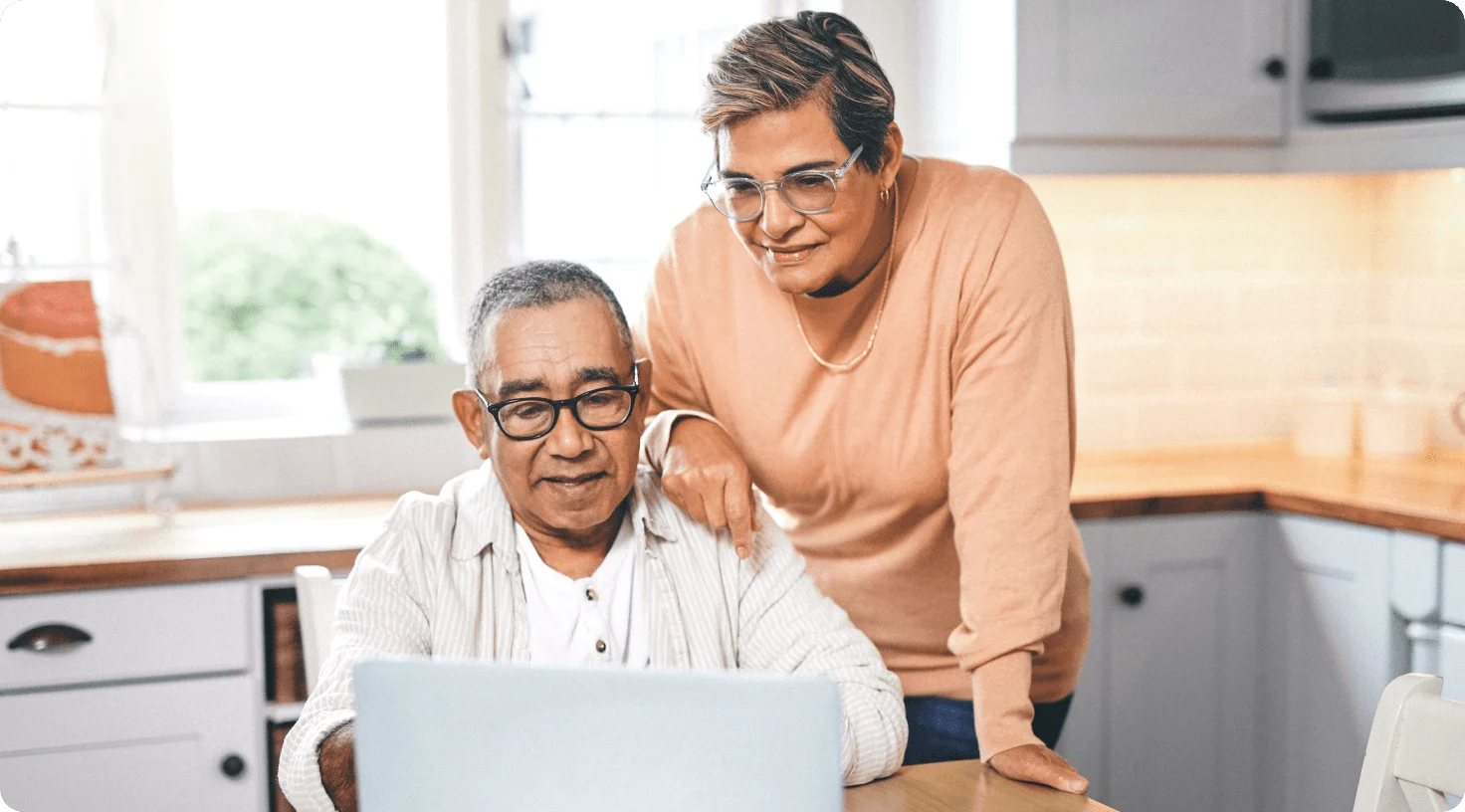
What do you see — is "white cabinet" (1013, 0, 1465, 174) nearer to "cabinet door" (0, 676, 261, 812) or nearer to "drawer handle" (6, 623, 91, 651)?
"cabinet door" (0, 676, 261, 812)

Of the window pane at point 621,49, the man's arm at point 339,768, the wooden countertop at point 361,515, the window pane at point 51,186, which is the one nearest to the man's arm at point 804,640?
the man's arm at point 339,768

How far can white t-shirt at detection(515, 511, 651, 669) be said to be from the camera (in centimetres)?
160

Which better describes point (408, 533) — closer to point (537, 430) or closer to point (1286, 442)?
point (537, 430)

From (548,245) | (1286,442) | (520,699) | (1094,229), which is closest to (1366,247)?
(1286,442)

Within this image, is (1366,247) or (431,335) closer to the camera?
(431,335)

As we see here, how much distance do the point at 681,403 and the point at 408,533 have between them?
440mm

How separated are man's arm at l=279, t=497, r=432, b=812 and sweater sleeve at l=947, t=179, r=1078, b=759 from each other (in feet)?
1.86

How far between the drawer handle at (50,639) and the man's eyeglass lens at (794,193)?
1358 millimetres

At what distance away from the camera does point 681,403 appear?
1875 millimetres

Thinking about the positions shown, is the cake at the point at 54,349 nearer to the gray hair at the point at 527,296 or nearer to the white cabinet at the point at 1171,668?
the gray hair at the point at 527,296

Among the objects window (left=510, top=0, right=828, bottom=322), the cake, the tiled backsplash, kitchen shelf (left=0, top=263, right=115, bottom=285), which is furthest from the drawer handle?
the tiled backsplash

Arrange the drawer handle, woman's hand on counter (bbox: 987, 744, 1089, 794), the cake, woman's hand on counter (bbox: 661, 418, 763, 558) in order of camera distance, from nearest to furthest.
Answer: woman's hand on counter (bbox: 987, 744, 1089, 794) < woman's hand on counter (bbox: 661, 418, 763, 558) < the drawer handle < the cake

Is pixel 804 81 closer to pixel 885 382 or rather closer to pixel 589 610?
pixel 885 382

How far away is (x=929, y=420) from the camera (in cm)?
170
